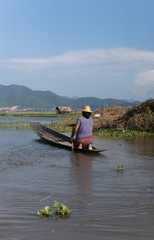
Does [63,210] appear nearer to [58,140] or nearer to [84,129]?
[84,129]

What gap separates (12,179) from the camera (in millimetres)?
5715

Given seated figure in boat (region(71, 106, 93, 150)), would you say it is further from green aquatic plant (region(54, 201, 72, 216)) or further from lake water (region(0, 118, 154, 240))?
green aquatic plant (region(54, 201, 72, 216))

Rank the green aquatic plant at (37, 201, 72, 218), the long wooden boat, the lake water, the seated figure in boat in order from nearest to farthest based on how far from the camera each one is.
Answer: the lake water, the green aquatic plant at (37, 201, 72, 218), the seated figure in boat, the long wooden boat

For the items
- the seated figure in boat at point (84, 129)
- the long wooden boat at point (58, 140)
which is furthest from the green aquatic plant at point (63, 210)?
the seated figure in boat at point (84, 129)

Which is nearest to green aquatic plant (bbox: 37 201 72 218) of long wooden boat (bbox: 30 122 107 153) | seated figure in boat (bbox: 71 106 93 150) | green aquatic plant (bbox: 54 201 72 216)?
green aquatic plant (bbox: 54 201 72 216)

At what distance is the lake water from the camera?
10.1 ft

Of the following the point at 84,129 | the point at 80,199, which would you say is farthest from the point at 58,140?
the point at 80,199

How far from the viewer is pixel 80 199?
4.29 metres

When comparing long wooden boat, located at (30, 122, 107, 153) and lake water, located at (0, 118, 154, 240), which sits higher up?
long wooden boat, located at (30, 122, 107, 153)

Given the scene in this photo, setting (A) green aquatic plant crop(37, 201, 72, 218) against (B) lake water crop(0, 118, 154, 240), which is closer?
(B) lake water crop(0, 118, 154, 240)

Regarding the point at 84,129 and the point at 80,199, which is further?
the point at 84,129

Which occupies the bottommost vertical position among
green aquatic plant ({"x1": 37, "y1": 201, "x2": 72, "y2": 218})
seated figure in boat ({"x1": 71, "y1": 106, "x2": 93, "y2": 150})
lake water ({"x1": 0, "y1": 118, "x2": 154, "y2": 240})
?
lake water ({"x1": 0, "y1": 118, "x2": 154, "y2": 240})

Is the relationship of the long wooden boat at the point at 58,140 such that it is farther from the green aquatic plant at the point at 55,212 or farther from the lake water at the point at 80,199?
the green aquatic plant at the point at 55,212

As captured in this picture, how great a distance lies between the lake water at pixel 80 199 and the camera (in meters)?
3.09
